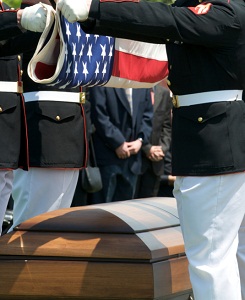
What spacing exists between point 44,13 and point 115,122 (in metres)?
4.11

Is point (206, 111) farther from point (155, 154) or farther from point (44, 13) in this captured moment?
point (155, 154)

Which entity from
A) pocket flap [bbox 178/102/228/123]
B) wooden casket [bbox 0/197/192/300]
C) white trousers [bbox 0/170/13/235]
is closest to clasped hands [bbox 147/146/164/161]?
white trousers [bbox 0/170/13/235]

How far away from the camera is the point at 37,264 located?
14.7 feet

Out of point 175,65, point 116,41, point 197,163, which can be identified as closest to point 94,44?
point 116,41

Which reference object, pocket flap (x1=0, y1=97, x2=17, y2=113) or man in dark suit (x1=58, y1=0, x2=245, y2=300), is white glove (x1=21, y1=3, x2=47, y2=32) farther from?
pocket flap (x1=0, y1=97, x2=17, y2=113)

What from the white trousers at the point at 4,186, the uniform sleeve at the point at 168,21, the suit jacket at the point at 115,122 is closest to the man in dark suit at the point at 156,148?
the suit jacket at the point at 115,122

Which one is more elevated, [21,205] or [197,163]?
[197,163]

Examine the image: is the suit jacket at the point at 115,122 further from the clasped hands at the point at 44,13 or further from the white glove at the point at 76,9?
the white glove at the point at 76,9

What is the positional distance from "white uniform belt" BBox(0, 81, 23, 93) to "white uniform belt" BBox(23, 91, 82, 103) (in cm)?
19

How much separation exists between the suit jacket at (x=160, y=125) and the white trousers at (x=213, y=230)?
478 cm

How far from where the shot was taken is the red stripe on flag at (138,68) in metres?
4.95

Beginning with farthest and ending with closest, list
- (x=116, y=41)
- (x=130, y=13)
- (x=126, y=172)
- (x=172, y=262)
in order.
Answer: (x=126, y=172), (x=116, y=41), (x=172, y=262), (x=130, y=13)

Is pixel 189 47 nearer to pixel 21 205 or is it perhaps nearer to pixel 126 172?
pixel 21 205

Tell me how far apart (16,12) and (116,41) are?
1.85 ft
